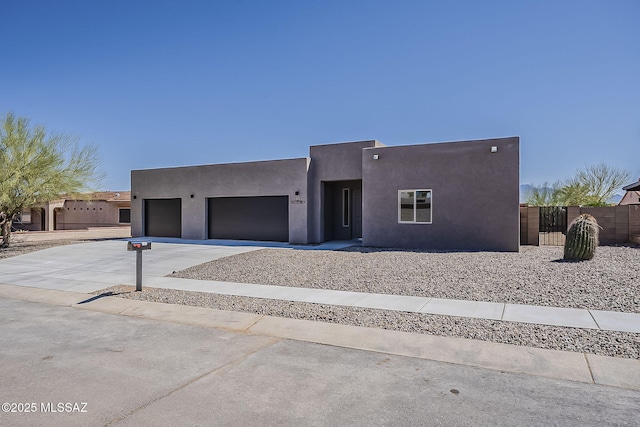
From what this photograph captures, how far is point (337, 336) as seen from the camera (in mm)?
6078

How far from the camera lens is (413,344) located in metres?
5.67

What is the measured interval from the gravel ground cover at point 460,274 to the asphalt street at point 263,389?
3796mm

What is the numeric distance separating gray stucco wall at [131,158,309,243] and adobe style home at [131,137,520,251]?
0.05 m

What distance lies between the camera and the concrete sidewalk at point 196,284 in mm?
6754

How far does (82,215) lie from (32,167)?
981 inches

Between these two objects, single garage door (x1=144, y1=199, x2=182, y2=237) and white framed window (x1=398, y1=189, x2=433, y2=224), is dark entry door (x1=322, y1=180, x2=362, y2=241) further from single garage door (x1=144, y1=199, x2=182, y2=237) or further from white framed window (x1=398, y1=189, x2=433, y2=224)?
single garage door (x1=144, y1=199, x2=182, y2=237)

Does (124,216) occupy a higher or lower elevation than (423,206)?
lower

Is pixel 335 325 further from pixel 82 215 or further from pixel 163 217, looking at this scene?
pixel 82 215

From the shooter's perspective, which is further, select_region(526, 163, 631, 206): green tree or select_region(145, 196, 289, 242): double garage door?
select_region(526, 163, 631, 206): green tree

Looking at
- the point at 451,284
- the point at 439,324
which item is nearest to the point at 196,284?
the point at 451,284

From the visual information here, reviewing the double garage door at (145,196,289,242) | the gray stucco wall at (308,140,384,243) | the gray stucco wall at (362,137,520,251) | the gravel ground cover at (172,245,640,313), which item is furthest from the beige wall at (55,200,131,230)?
the gravel ground cover at (172,245,640,313)

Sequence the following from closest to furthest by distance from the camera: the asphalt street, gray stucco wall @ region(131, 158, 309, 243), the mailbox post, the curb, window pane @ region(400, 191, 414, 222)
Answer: the asphalt street, the curb, the mailbox post, window pane @ region(400, 191, 414, 222), gray stucco wall @ region(131, 158, 309, 243)

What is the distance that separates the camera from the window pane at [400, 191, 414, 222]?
55.4ft

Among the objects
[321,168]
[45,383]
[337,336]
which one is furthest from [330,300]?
[321,168]
